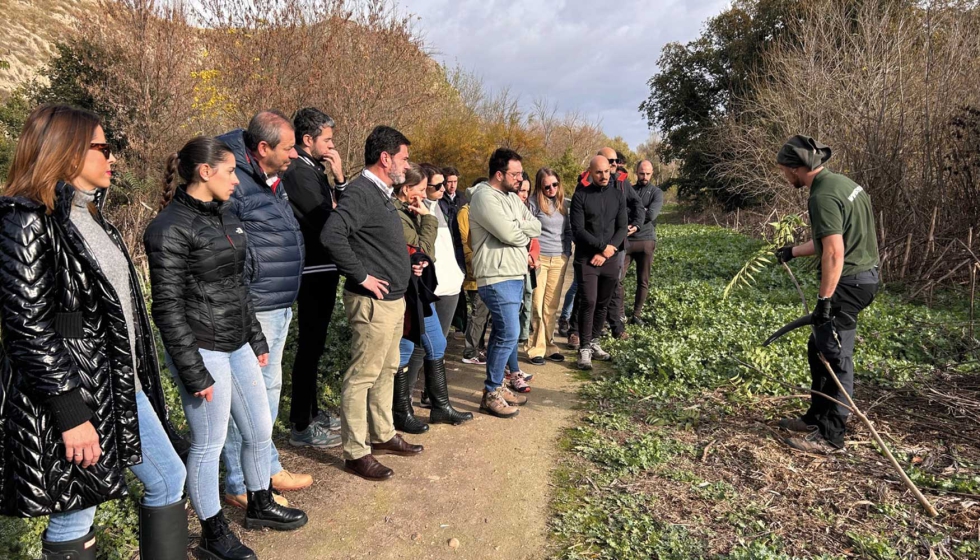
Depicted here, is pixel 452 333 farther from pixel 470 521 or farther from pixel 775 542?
pixel 775 542

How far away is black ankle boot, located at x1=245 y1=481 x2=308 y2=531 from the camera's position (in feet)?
10.8

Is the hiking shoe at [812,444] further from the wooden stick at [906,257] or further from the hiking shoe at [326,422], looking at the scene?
the wooden stick at [906,257]

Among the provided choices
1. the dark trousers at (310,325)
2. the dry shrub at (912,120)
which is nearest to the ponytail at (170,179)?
the dark trousers at (310,325)

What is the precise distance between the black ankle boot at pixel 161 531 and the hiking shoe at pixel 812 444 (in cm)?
402

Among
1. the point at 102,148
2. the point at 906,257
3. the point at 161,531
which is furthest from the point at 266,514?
the point at 906,257

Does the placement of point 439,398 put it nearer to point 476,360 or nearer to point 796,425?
point 476,360

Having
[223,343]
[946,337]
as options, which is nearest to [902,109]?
[946,337]

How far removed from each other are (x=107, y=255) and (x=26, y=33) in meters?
49.6

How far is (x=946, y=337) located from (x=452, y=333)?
5768mm

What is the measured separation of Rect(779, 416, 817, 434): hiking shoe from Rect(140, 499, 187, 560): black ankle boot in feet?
13.9

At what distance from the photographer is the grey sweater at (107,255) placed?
2238 millimetres

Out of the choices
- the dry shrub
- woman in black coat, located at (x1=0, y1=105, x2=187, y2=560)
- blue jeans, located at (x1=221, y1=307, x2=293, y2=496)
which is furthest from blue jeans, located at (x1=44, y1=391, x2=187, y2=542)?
the dry shrub

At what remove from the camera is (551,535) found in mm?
3404

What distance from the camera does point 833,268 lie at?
3.96 m
